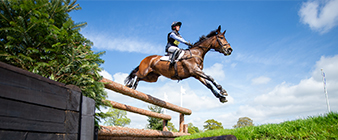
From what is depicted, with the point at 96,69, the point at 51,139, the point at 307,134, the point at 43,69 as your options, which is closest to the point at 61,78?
the point at 43,69

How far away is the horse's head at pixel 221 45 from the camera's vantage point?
5.58 meters

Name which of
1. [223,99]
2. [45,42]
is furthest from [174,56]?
[45,42]

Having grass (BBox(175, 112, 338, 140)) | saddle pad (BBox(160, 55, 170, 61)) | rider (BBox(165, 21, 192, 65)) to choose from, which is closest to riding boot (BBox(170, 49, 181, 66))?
rider (BBox(165, 21, 192, 65))

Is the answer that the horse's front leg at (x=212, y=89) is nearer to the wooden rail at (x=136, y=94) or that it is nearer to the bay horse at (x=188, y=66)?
the bay horse at (x=188, y=66)

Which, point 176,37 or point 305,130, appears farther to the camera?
point 176,37

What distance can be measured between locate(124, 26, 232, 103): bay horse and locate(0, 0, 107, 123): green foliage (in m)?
2.82

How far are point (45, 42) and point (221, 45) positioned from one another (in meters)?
4.13

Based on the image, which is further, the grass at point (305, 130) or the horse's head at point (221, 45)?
the horse's head at point (221, 45)

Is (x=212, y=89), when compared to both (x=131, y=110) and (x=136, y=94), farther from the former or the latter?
(x=131, y=110)

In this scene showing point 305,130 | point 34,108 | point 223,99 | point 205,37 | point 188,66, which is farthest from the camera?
point 205,37

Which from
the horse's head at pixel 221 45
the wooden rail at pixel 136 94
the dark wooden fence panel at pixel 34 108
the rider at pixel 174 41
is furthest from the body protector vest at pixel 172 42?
the dark wooden fence panel at pixel 34 108

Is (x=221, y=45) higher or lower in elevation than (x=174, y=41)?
lower

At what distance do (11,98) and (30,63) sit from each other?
88cm

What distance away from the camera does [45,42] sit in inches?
97.3
